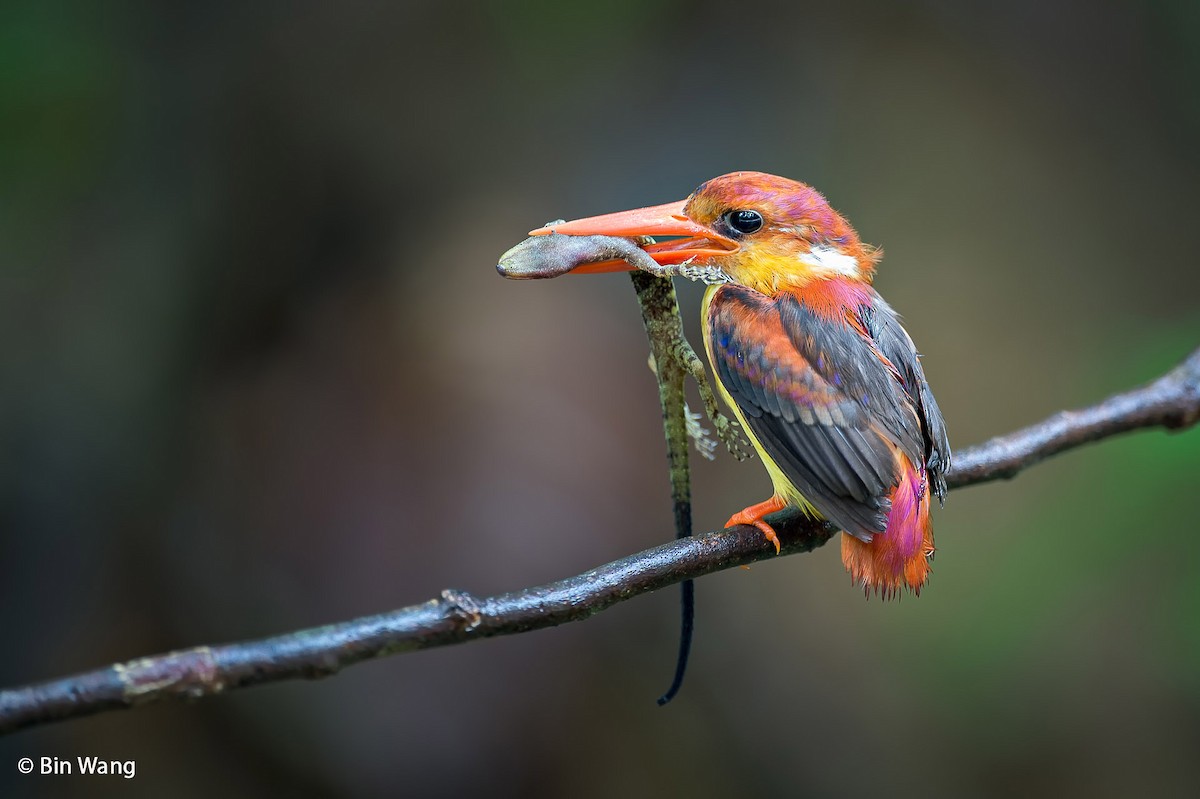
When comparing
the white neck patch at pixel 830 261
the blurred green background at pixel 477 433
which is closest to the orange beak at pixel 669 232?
the white neck patch at pixel 830 261

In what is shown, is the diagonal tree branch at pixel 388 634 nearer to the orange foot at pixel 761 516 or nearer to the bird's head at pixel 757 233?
the orange foot at pixel 761 516

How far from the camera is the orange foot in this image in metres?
1.66

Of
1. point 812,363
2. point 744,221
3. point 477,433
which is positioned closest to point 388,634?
point 812,363

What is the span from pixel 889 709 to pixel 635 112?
2.19 meters

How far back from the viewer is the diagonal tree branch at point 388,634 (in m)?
1.08

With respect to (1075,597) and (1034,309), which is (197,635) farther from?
(1034,309)

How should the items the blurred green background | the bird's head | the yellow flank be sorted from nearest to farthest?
the yellow flank → the bird's head → the blurred green background

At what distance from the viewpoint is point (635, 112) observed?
12.0 feet

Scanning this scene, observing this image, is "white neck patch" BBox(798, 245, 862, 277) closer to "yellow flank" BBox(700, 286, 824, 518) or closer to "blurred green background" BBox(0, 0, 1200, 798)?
"yellow flank" BBox(700, 286, 824, 518)

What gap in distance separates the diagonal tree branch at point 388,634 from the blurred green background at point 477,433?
1.63 m

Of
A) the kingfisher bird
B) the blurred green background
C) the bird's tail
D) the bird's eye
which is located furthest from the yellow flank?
the blurred green background

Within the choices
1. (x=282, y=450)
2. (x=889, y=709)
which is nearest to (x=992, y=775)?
(x=889, y=709)

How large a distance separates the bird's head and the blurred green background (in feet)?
4.78

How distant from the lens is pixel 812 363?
1754mm
